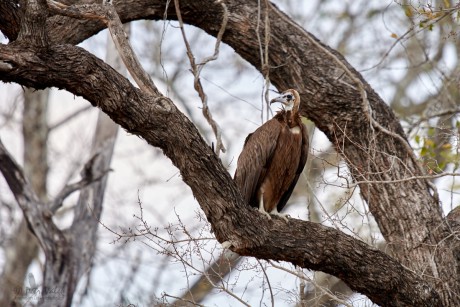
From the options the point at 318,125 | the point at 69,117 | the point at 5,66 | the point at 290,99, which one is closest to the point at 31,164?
the point at 69,117

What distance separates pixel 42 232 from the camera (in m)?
9.38

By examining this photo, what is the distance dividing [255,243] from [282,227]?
0.32 metres

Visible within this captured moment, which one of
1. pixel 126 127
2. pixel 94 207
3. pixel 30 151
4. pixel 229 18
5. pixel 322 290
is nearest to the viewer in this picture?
pixel 126 127

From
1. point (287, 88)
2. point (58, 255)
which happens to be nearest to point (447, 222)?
point (287, 88)

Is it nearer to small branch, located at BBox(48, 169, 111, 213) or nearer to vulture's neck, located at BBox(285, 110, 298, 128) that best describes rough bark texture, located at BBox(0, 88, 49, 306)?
small branch, located at BBox(48, 169, 111, 213)

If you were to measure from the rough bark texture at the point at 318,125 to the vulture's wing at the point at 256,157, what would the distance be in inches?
14.8

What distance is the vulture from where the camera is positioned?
21.9 ft

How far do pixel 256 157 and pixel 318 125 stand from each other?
58 centimetres

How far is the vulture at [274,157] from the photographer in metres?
6.68

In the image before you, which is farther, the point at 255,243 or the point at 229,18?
the point at 229,18

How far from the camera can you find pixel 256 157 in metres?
6.82

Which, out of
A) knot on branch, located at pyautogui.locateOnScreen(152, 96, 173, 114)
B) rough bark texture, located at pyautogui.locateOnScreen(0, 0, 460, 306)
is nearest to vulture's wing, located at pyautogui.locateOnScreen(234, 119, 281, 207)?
rough bark texture, located at pyautogui.locateOnScreen(0, 0, 460, 306)

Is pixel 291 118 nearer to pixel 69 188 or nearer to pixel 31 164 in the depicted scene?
pixel 69 188

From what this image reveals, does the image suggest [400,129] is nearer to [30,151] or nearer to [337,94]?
[337,94]
